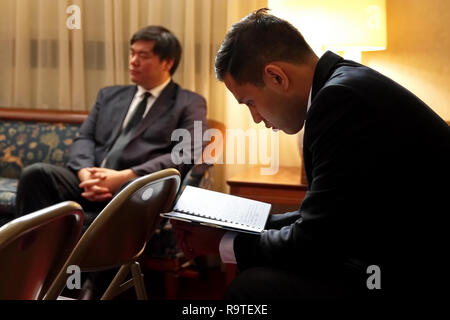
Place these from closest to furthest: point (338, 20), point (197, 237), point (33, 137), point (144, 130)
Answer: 1. point (197, 237)
2. point (338, 20)
3. point (144, 130)
4. point (33, 137)

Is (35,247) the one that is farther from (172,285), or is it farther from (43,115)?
(43,115)

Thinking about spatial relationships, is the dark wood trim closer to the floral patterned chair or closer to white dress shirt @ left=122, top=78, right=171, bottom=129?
the floral patterned chair

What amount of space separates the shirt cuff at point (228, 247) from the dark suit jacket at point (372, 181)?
17 cm

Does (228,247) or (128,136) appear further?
(128,136)

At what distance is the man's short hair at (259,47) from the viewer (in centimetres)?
129

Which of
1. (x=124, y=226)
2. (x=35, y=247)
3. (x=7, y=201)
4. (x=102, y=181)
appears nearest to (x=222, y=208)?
(x=124, y=226)

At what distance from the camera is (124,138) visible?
2.73m

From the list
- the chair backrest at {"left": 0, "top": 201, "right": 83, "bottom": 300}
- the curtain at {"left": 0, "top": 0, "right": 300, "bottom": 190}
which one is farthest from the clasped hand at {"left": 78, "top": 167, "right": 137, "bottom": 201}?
the chair backrest at {"left": 0, "top": 201, "right": 83, "bottom": 300}

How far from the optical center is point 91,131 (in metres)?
2.88

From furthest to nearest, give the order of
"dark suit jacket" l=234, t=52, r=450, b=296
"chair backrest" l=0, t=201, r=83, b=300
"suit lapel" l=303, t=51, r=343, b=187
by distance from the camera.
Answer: "suit lapel" l=303, t=51, r=343, b=187, "dark suit jacket" l=234, t=52, r=450, b=296, "chair backrest" l=0, t=201, r=83, b=300

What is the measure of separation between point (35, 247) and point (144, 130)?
6.15 ft

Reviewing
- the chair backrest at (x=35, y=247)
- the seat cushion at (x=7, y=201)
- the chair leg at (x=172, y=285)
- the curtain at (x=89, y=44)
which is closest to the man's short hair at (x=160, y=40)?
the curtain at (x=89, y=44)

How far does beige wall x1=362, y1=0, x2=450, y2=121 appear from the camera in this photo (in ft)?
9.12

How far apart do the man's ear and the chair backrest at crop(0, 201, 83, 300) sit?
0.57 meters
